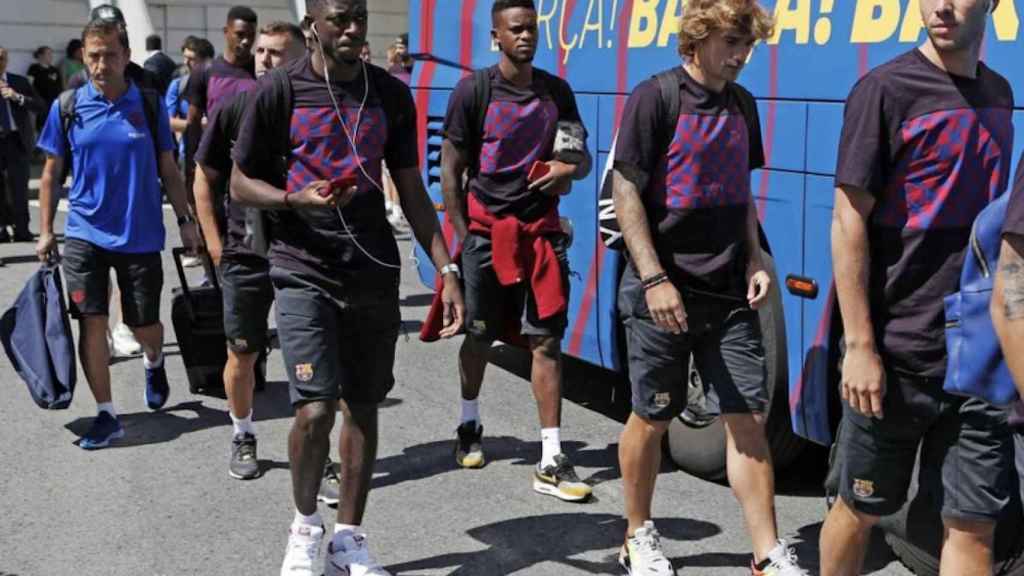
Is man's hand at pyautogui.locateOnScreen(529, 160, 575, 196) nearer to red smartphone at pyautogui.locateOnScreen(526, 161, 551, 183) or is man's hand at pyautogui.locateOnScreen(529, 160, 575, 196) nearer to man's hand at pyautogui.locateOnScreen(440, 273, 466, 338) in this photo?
red smartphone at pyautogui.locateOnScreen(526, 161, 551, 183)

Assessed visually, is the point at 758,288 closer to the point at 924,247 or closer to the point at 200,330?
the point at 924,247

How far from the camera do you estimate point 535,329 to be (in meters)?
6.02

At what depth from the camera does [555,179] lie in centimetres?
588

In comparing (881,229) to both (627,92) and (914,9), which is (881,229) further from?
(627,92)

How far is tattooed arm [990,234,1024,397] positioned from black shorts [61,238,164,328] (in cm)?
471

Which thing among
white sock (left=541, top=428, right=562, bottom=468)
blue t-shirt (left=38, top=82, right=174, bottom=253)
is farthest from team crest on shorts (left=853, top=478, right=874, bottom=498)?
blue t-shirt (left=38, top=82, right=174, bottom=253)

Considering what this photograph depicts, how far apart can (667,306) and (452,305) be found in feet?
2.25

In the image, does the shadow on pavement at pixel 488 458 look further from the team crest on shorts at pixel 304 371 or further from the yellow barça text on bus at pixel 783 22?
the yellow barça text on bus at pixel 783 22

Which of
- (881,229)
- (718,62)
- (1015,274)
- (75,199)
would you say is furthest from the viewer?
(75,199)

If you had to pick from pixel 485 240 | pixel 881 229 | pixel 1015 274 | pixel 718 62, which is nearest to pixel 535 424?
pixel 485 240

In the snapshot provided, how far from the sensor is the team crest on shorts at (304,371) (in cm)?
463

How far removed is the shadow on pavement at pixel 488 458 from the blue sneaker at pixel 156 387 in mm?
1416

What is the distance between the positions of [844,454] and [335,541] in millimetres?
1758

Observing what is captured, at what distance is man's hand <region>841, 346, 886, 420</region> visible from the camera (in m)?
3.66
